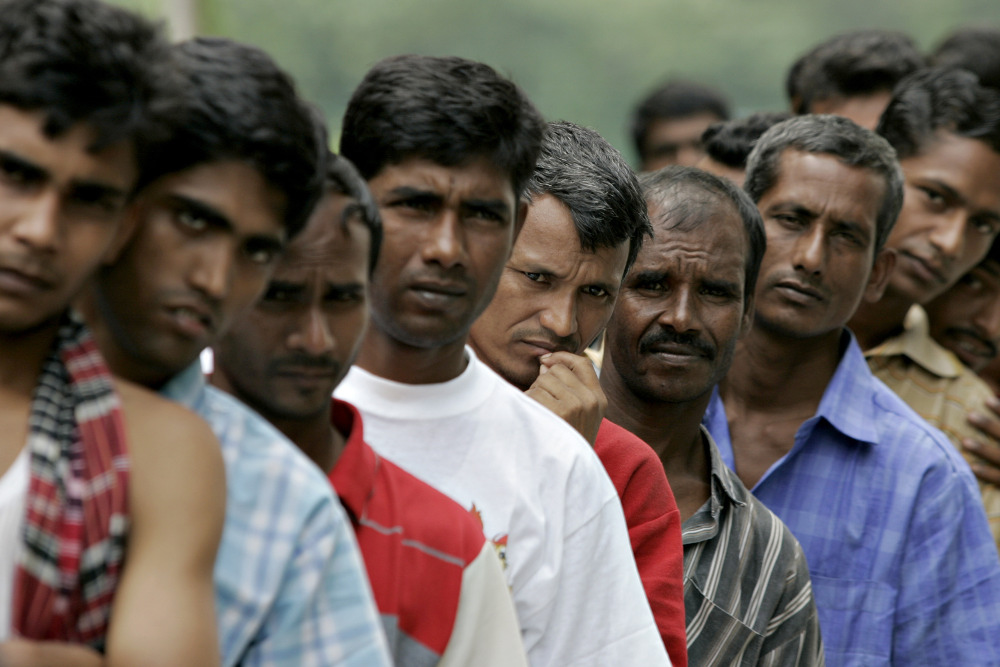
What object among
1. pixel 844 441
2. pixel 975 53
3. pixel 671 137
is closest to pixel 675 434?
pixel 844 441

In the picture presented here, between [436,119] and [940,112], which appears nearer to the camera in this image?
[436,119]

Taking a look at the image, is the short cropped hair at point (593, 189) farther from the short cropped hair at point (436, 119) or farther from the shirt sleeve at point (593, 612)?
the shirt sleeve at point (593, 612)

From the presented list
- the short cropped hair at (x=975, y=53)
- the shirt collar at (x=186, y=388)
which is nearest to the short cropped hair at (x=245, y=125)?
the shirt collar at (x=186, y=388)

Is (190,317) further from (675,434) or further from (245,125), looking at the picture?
(675,434)

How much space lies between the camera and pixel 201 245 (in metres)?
1.48

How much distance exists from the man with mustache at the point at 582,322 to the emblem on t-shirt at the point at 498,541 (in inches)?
13.1

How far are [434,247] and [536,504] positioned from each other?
1.46 feet

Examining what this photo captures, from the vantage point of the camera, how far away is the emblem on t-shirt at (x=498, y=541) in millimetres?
1884

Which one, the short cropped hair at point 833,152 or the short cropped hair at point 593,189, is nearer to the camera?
the short cropped hair at point 593,189

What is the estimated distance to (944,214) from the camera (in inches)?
155

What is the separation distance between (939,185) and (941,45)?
2393 mm

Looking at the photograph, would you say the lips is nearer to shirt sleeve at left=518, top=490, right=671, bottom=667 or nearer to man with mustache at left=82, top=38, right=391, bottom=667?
man with mustache at left=82, top=38, right=391, bottom=667

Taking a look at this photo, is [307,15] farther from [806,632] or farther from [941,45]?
[806,632]

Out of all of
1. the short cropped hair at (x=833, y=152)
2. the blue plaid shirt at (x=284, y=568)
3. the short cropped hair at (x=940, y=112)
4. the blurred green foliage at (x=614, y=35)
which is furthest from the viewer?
the blurred green foliage at (x=614, y=35)
